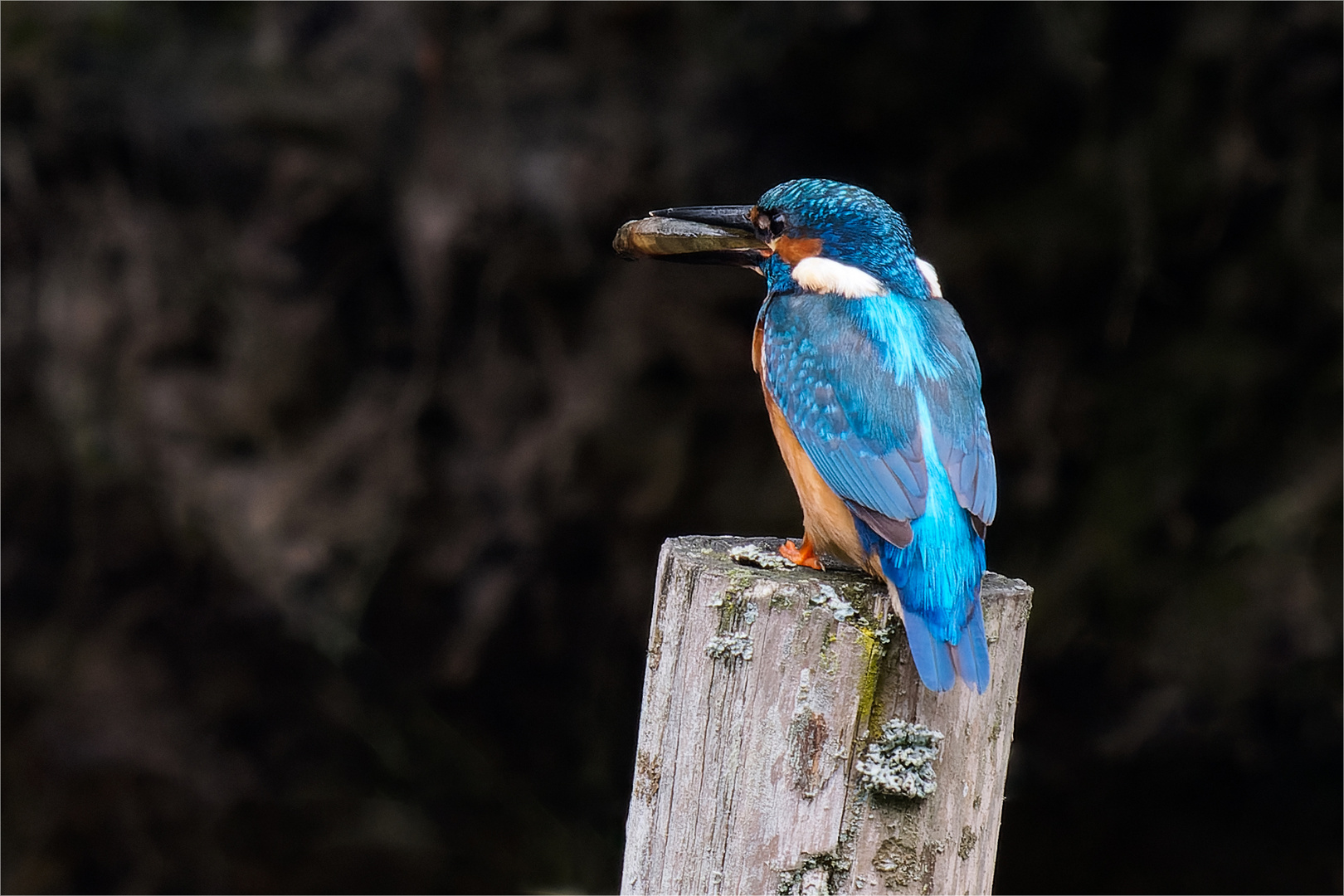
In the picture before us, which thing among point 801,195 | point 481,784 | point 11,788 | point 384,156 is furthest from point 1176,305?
point 11,788

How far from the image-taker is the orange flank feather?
1883 mm

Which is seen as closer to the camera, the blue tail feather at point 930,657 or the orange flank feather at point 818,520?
the blue tail feather at point 930,657

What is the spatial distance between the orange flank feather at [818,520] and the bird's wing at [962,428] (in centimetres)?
18

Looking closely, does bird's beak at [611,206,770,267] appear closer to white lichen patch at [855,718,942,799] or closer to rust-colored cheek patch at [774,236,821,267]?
rust-colored cheek patch at [774,236,821,267]

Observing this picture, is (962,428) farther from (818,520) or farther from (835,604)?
(835,604)

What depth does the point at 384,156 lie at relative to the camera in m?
3.76

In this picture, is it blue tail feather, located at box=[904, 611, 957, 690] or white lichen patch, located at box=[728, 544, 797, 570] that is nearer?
blue tail feather, located at box=[904, 611, 957, 690]

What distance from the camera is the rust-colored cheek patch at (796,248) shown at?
216cm

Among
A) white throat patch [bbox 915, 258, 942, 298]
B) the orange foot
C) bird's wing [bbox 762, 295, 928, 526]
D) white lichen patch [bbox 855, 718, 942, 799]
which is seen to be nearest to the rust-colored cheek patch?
bird's wing [bbox 762, 295, 928, 526]

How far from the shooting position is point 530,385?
3.85 m

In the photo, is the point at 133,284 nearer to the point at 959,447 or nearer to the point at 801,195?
the point at 801,195

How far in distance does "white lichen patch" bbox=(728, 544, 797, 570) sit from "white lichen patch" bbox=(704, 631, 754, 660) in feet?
0.57

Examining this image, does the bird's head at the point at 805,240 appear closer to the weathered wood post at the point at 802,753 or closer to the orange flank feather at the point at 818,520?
the orange flank feather at the point at 818,520

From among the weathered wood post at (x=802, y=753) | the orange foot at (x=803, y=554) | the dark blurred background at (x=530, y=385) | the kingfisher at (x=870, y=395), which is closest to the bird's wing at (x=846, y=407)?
the kingfisher at (x=870, y=395)
